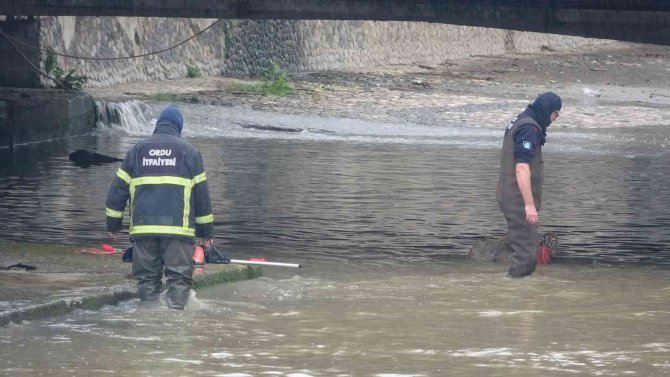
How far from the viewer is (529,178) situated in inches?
498

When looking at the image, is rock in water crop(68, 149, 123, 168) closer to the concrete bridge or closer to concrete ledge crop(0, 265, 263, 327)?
the concrete bridge

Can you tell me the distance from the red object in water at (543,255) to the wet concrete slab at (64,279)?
2.92 metres

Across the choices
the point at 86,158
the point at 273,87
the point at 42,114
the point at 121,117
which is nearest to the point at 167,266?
the point at 86,158

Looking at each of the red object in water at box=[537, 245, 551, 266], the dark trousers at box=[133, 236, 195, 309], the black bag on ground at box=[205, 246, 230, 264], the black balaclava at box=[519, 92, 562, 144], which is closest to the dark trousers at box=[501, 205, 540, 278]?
the black balaclava at box=[519, 92, 562, 144]

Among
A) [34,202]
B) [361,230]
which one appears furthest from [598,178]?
[34,202]

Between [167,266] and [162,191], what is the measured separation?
1.79 feet

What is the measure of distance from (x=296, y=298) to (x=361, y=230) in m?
5.14

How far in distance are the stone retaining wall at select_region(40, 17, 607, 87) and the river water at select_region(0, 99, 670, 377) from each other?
852 cm

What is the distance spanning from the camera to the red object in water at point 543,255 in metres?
14.3

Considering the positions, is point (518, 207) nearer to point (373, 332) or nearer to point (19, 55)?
point (373, 332)

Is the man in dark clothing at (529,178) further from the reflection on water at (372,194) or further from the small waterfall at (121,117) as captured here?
the small waterfall at (121,117)

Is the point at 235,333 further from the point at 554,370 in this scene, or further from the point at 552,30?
the point at 552,30

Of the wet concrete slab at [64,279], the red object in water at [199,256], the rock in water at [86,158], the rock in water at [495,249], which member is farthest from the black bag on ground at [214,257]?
the rock in water at [86,158]

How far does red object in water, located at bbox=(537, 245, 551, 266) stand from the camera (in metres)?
14.3
